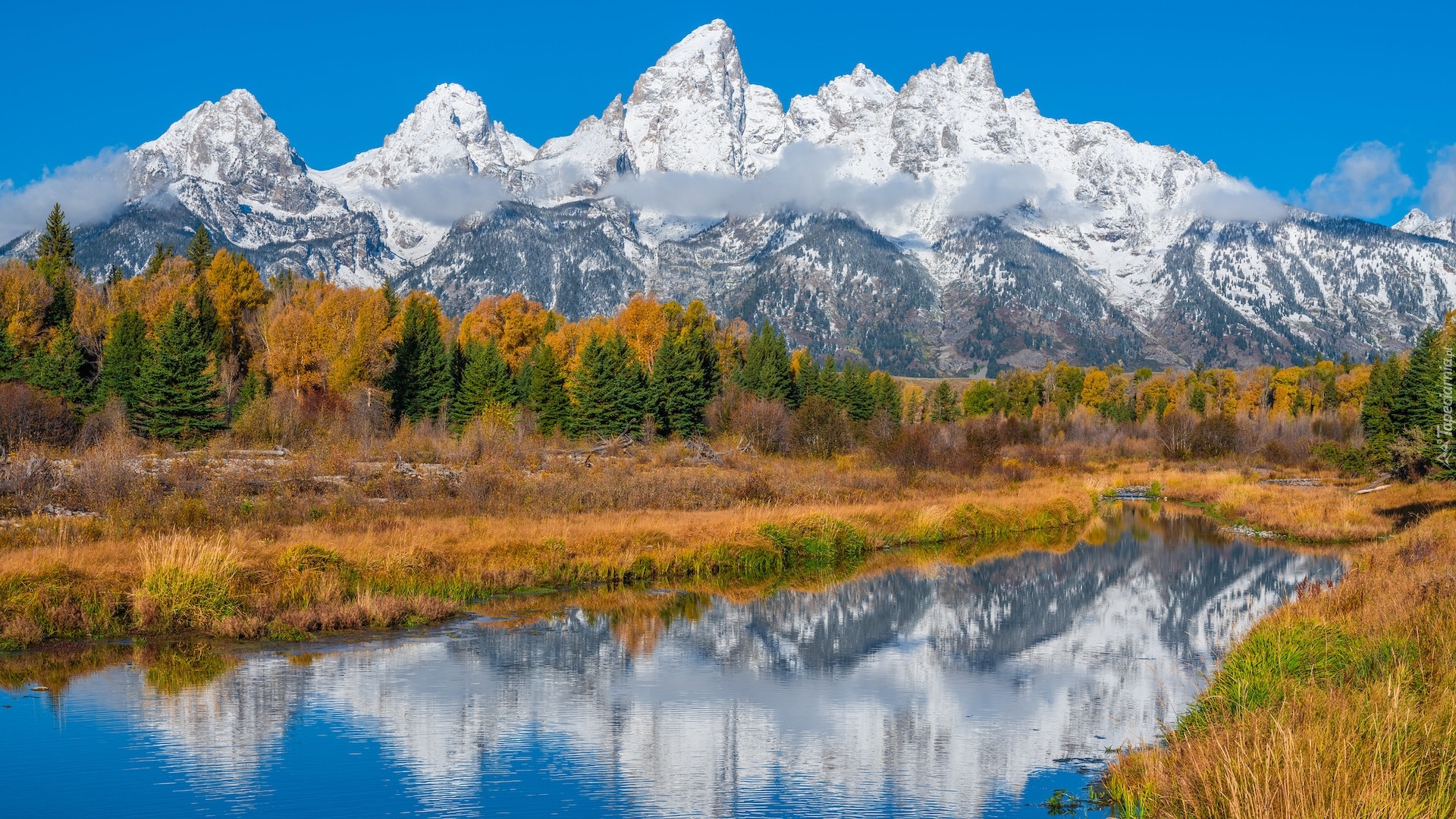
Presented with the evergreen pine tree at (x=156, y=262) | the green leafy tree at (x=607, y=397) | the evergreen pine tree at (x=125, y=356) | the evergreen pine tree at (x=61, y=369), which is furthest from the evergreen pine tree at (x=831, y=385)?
the evergreen pine tree at (x=61, y=369)

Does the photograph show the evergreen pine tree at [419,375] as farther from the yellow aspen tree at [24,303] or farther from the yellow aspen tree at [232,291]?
the yellow aspen tree at [24,303]

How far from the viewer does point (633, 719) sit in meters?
15.2

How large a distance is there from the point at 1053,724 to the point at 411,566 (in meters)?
13.8

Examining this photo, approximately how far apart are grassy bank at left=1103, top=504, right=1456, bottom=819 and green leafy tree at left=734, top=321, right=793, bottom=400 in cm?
7392

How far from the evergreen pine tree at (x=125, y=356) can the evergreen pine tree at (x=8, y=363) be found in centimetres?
413

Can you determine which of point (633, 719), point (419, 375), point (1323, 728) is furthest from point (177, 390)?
point (1323, 728)

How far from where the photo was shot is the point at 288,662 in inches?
685

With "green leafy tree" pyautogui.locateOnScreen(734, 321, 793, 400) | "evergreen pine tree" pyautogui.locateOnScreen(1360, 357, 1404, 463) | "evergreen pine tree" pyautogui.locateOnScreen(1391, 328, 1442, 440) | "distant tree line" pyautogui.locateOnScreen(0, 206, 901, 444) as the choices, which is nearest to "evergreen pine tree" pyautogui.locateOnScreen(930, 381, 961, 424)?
"green leafy tree" pyautogui.locateOnScreen(734, 321, 793, 400)

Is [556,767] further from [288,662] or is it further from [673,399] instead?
[673,399]

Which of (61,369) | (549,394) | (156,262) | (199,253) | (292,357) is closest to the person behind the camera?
(61,369)

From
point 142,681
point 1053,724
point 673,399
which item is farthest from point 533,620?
point 673,399

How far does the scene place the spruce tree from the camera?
2096 inches

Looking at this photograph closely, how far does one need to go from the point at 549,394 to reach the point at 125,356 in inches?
1034

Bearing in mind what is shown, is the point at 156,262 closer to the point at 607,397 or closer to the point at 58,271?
the point at 58,271
